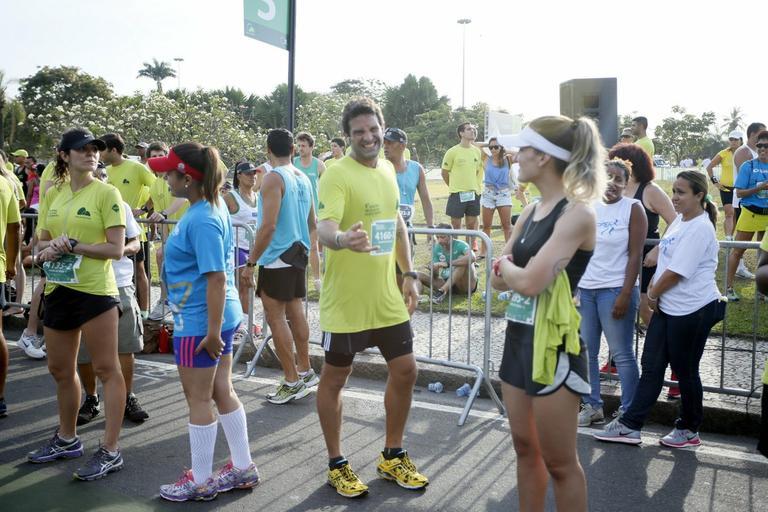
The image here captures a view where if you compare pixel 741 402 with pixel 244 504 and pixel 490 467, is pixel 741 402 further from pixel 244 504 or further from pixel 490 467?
pixel 244 504

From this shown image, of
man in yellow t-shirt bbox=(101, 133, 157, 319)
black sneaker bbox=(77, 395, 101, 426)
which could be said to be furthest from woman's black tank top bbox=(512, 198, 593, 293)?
man in yellow t-shirt bbox=(101, 133, 157, 319)

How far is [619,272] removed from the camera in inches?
203

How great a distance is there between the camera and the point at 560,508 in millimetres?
2996

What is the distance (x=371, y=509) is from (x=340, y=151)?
1019 centimetres

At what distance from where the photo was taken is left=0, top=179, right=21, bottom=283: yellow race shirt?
5418 mm

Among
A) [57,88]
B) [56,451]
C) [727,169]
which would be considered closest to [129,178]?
[56,451]

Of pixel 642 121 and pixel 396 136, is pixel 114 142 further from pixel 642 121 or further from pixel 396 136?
pixel 642 121

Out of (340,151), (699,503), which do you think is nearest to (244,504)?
(699,503)

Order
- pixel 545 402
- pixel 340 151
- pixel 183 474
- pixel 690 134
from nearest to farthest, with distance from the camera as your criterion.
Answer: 1. pixel 545 402
2. pixel 183 474
3. pixel 340 151
4. pixel 690 134

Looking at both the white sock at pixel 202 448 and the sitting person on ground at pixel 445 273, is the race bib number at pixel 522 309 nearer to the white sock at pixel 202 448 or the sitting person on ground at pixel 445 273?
the white sock at pixel 202 448

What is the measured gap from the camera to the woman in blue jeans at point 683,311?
4.77 metres

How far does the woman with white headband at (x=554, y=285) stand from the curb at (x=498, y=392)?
9.20 feet

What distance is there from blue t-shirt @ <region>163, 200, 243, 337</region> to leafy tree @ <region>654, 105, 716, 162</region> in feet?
210

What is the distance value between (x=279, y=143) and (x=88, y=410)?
246cm
